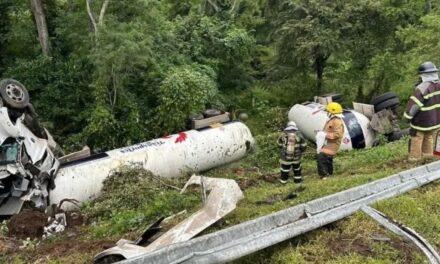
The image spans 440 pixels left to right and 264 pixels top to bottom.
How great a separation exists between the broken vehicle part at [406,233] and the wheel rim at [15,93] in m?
6.47

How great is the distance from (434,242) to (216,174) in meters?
6.96

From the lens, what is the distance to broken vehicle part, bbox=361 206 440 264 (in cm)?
450

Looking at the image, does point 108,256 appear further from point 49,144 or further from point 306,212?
point 49,144

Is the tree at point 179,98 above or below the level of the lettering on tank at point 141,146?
above

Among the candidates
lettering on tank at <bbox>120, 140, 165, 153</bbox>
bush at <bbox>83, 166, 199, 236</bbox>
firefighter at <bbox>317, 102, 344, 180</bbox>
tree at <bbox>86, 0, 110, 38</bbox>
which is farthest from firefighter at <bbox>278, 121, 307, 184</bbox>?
tree at <bbox>86, 0, 110, 38</bbox>

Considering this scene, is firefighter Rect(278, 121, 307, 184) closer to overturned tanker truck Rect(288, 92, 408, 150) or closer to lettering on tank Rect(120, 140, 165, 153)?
lettering on tank Rect(120, 140, 165, 153)

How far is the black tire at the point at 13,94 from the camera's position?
8711 millimetres

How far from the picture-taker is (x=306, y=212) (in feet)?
17.2

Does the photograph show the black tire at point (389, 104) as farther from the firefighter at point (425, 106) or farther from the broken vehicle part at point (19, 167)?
the broken vehicle part at point (19, 167)

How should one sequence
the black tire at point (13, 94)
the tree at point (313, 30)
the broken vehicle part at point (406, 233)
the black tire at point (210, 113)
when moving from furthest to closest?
the tree at point (313, 30), the black tire at point (210, 113), the black tire at point (13, 94), the broken vehicle part at point (406, 233)

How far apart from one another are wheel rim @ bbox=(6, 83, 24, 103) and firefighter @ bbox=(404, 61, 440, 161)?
6.73 metres

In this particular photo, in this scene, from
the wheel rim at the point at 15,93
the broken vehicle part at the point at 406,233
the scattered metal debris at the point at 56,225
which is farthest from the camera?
the wheel rim at the point at 15,93

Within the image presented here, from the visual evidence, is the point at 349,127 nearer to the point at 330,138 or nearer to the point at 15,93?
the point at 330,138

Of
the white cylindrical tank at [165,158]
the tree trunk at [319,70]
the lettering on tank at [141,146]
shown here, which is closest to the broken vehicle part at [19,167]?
the white cylindrical tank at [165,158]
